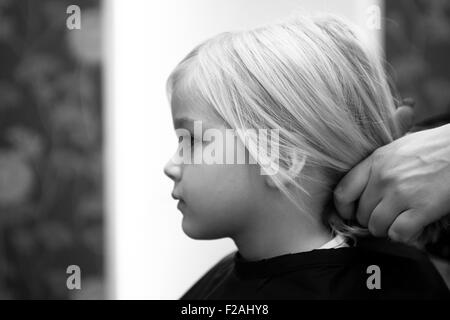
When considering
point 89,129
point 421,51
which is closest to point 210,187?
point 89,129

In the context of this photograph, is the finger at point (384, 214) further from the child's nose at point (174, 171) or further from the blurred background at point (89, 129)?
the blurred background at point (89, 129)

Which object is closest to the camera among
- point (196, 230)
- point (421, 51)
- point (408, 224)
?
point (408, 224)

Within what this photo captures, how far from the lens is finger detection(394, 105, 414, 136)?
99 centimetres

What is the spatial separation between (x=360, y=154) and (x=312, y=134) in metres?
0.12

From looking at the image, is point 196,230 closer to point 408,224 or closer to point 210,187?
point 210,187

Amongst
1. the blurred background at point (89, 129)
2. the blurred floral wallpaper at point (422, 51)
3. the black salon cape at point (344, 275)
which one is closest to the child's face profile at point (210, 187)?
the black salon cape at point (344, 275)

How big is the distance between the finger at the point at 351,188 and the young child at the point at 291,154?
1.2 inches

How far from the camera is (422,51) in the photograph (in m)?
2.04

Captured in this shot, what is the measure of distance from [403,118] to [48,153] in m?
1.57

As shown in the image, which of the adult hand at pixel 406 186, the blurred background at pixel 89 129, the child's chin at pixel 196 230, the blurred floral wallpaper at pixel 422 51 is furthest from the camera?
the blurred floral wallpaper at pixel 422 51

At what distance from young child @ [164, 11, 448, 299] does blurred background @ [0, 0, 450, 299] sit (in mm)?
857

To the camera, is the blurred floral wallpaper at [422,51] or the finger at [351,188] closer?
the finger at [351,188]

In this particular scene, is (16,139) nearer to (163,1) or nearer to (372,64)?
(163,1)

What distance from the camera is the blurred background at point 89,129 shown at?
183 cm
